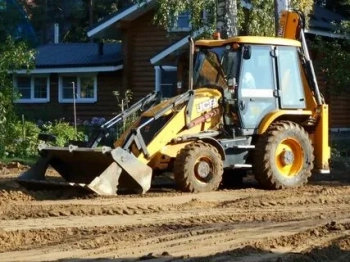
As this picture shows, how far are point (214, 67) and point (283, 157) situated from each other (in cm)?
196

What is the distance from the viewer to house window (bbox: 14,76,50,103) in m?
36.8

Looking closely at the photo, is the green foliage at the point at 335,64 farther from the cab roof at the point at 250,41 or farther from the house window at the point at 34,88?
the house window at the point at 34,88

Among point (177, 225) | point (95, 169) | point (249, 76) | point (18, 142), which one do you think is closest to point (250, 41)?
point (249, 76)

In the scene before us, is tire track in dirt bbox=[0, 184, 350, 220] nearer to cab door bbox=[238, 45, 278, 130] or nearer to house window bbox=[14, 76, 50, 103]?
cab door bbox=[238, 45, 278, 130]

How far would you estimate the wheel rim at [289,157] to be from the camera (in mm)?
15289

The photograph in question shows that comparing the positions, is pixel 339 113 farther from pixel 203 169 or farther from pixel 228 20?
pixel 203 169

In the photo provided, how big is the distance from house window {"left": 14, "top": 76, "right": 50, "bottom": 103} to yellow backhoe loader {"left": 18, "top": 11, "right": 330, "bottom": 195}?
21629 millimetres

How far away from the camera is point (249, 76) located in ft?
49.3

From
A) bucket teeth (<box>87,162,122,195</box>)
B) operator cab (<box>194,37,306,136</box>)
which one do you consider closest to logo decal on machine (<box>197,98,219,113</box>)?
operator cab (<box>194,37,306,136</box>)

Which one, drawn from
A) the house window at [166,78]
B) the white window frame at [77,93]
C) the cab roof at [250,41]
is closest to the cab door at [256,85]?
the cab roof at [250,41]

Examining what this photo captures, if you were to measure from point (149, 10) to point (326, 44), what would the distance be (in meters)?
9.43

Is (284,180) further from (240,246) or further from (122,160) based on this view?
(240,246)

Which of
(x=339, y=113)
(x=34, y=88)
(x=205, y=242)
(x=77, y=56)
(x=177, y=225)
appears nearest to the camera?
(x=205, y=242)

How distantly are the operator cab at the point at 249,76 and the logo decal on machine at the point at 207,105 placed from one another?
0.16m
